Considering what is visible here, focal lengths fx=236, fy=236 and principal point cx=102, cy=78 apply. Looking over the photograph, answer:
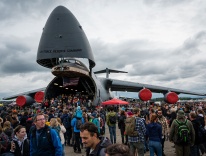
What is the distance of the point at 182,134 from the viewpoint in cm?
505

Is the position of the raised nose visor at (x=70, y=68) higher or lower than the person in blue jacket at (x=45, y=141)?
higher

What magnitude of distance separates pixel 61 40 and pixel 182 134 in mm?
10780

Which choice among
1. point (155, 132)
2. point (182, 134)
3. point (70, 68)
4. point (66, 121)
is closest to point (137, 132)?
point (155, 132)

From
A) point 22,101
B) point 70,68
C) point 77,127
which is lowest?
point 77,127

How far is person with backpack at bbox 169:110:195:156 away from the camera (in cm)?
505

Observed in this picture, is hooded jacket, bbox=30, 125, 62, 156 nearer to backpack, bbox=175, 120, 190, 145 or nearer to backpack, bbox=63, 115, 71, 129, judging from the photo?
backpack, bbox=175, 120, 190, 145

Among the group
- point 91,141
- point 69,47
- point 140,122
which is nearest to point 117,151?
point 91,141

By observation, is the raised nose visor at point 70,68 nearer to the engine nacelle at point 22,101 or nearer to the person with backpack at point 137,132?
the engine nacelle at point 22,101

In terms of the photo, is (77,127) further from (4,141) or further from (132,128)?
(4,141)

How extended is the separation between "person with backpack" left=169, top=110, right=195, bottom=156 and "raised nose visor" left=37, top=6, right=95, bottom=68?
10.2 m

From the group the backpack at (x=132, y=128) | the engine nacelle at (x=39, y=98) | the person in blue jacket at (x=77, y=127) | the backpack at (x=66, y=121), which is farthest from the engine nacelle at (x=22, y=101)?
the backpack at (x=132, y=128)

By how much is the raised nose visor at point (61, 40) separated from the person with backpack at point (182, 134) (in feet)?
33.3

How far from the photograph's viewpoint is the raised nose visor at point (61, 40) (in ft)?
47.1

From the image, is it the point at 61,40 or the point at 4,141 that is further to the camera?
the point at 61,40
